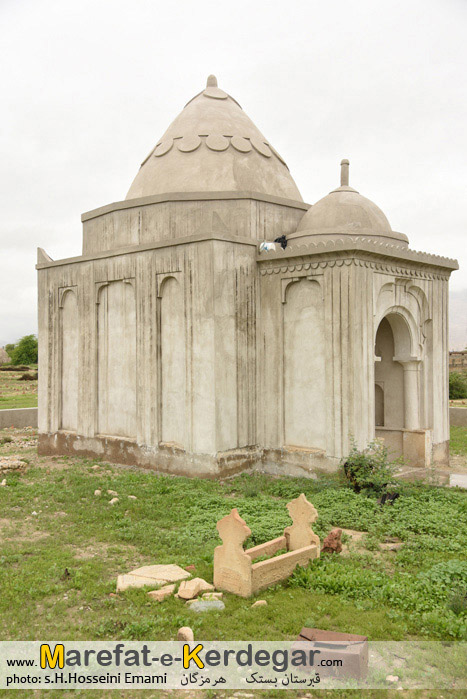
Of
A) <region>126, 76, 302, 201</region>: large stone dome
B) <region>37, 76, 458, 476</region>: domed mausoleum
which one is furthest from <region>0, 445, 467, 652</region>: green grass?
<region>126, 76, 302, 201</region>: large stone dome

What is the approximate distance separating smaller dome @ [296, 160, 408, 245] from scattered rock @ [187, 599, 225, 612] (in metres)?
8.30

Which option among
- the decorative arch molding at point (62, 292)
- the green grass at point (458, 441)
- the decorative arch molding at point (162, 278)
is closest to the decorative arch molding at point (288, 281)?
the decorative arch molding at point (162, 278)

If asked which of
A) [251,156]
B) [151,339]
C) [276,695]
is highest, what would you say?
[251,156]

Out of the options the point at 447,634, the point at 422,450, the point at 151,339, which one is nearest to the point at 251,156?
Answer: the point at 151,339

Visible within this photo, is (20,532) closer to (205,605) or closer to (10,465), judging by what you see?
(205,605)

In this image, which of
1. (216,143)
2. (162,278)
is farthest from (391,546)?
(216,143)

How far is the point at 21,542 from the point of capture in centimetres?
816

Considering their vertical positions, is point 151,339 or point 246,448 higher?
point 151,339

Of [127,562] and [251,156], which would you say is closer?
[127,562]

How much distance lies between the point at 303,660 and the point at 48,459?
11493 millimetres

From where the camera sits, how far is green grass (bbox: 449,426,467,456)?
15.5 metres

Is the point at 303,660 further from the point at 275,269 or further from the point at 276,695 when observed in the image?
the point at 275,269

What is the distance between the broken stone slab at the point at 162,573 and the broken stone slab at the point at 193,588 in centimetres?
22

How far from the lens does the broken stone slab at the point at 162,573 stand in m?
6.54
